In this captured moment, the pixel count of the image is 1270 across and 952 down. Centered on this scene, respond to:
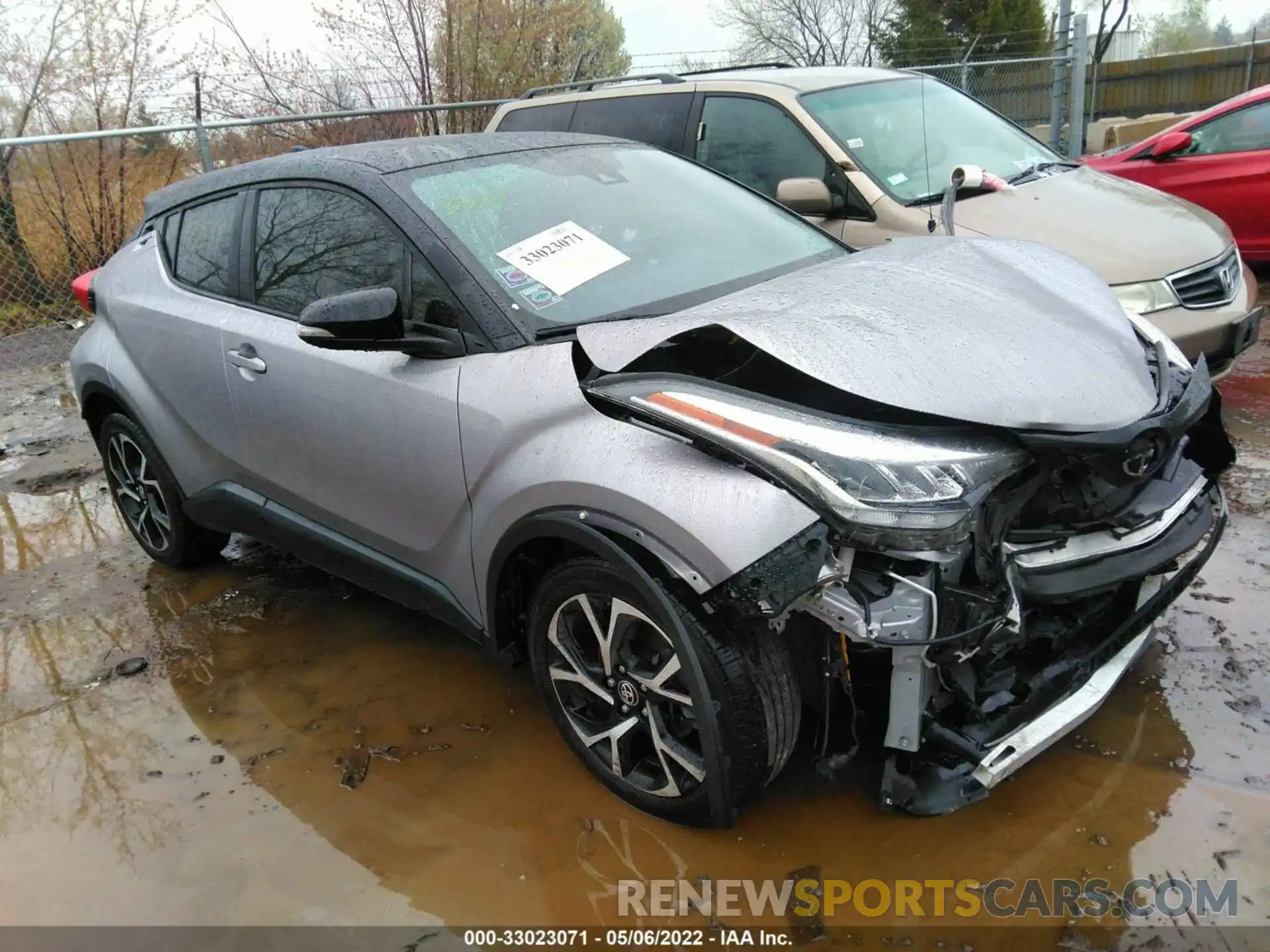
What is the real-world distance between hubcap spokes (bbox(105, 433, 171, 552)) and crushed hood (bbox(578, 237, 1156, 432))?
2.63 meters

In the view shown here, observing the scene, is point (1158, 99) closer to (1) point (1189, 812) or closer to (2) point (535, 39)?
(2) point (535, 39)

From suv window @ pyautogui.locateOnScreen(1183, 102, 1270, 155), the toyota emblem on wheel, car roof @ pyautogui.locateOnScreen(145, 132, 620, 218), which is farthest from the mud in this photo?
suv window @ pyautogui.locateOnScreen(1183, 102, 1270, 155)

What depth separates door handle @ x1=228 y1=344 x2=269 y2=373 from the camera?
3270 millimetres

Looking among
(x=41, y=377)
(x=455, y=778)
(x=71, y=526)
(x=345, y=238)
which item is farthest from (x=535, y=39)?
(x=455, y=778)

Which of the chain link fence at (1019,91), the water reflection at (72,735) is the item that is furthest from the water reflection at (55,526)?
the chain link fence at (1019,91)

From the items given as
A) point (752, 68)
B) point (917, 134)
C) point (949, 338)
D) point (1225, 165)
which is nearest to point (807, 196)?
point (917, 134)

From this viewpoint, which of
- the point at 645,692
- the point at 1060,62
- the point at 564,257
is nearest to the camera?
the point at 645,692

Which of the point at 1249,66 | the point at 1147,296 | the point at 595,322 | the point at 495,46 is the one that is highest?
the point at 495,46

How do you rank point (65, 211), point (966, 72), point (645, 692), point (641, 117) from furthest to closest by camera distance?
1. point (966, 72)
2. point (65, 211)
3. point (641, 117)
4. point (645, 692)

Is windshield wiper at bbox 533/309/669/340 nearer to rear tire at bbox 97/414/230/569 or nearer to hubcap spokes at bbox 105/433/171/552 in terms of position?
rear tire at bbox 97/414/230/569

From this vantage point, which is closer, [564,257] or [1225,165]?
[564,257]

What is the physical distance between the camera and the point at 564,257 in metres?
2.88

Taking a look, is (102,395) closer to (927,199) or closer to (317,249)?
(317,249)

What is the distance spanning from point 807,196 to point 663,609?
3.37 meters
